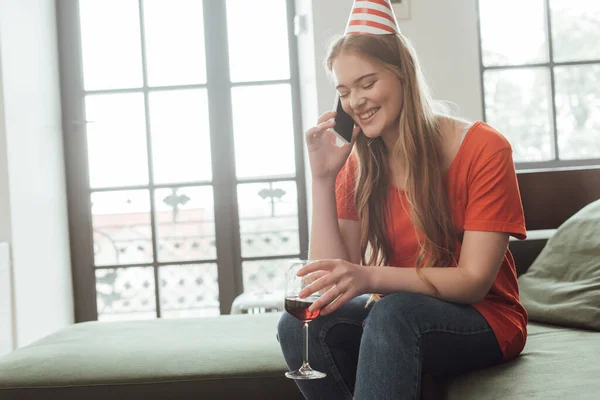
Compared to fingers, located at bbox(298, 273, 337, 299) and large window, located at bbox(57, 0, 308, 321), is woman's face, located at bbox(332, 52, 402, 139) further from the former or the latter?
large window, located at bbox(57, 0, 308, 321)

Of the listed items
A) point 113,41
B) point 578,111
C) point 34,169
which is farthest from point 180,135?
point 578,111

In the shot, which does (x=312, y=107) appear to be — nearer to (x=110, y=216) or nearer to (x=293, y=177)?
(x=293, y=177)

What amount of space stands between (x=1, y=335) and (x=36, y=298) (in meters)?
0.35

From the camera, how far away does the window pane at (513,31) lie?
3145mm

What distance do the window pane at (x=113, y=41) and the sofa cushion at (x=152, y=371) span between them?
6.16 feet

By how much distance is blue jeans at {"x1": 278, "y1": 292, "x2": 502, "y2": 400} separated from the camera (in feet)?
3.70

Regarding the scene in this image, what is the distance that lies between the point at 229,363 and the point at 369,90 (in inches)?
26.0

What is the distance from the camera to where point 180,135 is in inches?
131

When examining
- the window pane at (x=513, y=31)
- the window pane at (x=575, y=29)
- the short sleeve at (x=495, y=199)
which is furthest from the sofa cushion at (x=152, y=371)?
the window pane at (x=575, y=29)

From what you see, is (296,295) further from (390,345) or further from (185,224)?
(185,224)

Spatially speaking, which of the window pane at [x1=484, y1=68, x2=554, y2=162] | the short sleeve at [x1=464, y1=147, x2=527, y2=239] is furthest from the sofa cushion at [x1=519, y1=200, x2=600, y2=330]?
the window pane at [x1=484, y1=68, x2=554, y2=162]

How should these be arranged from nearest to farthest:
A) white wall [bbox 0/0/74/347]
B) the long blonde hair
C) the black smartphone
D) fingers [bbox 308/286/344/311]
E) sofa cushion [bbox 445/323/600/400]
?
sofa cushion [bbox 445/323/600/400], fingers [bbox 308/286/344/311], the long blonde hair, the black smartphone, white wall [bbox 0/0/74/347]

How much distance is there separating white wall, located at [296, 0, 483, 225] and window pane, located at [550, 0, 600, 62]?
52 centimetres

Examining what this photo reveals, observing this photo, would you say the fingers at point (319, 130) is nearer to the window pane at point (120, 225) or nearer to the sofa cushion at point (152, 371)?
the sofa cushion at point (152, 371)
